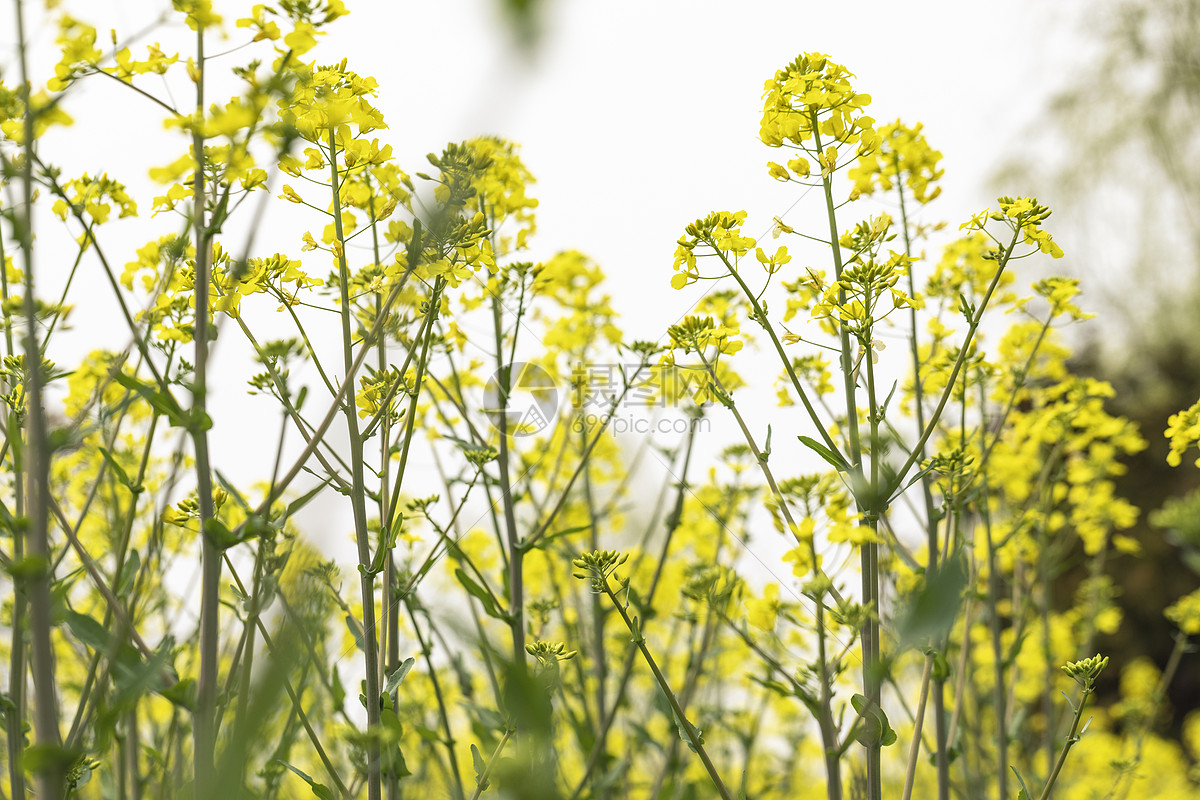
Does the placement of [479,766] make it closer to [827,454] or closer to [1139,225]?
[827,454]

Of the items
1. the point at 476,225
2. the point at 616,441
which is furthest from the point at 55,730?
the point at 616,441

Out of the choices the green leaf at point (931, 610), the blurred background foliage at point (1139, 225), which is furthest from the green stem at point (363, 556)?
the blurred background foliage at point (1139, 225)

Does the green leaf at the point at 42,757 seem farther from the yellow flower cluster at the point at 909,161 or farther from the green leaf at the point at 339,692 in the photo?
the yellow flower cluster at the point at 909,161

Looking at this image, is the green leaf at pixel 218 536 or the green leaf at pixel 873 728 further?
the green leaf at pixel 873 728

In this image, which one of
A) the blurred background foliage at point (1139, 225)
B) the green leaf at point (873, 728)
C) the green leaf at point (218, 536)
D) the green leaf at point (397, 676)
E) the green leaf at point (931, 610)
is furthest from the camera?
the blurred background foliage at point (1139, 225)

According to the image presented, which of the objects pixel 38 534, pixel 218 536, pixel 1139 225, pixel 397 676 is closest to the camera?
pixel 38 534

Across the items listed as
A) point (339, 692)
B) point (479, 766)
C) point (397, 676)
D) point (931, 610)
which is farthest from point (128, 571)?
point (931, 610)

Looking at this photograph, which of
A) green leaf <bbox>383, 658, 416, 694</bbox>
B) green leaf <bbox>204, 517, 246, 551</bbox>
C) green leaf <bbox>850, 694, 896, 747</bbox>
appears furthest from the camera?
green leaf <bbox>383, 658, 416, 694</bbox>

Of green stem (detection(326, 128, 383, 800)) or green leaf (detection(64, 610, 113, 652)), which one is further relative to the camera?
green stem (detection(326, 128, 383, 800))

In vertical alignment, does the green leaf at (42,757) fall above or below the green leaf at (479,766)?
above

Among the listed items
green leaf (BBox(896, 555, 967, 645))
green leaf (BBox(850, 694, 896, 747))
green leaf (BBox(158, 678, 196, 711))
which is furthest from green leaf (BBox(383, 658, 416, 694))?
green leaf (BBox(896, 555, 967, 645))

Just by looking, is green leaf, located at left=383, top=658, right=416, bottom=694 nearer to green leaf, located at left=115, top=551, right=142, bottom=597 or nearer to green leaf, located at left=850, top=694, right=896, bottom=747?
green leaf, located at left=115, top=551, right=142, bottom=597

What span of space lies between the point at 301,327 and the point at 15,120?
0.55 metres

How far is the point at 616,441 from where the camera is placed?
11.5 feet
